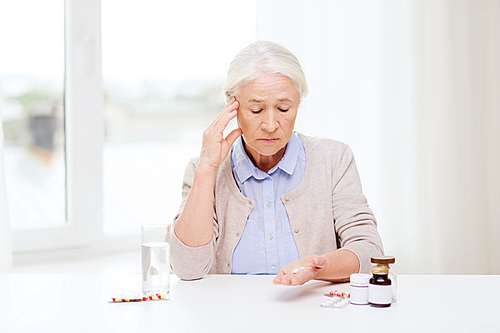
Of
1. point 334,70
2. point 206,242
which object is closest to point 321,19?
point 334,70

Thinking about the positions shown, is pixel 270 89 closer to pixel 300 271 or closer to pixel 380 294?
pixel 300 271

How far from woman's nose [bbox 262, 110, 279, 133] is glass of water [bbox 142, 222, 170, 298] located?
0.49 metres

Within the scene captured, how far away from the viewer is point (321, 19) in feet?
9.23

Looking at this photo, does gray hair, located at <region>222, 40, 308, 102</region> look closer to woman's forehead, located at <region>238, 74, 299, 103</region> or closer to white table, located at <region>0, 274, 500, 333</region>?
woman's forehead, located at <region>238, 74, 299, 103</region>

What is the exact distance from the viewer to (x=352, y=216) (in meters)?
1.67

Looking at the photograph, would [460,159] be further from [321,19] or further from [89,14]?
[89,14]

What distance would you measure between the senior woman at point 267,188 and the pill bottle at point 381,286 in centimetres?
35

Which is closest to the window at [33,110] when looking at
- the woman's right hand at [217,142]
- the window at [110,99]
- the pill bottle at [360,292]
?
the window at [110,99]

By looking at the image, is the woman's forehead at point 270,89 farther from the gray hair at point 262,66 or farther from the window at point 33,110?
the window at point 33,110

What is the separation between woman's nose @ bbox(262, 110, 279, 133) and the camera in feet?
5.37

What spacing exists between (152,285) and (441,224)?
1859 mm

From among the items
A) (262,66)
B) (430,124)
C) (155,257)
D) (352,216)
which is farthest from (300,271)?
(430,124)

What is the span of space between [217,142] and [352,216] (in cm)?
47

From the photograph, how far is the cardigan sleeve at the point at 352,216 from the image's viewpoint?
1521 mm
